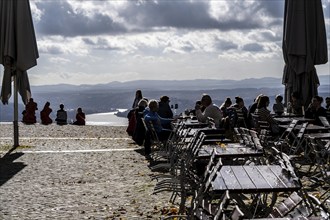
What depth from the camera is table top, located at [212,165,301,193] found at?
5.55 m

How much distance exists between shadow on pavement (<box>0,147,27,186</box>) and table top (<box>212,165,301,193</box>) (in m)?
5.42

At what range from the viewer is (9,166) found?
12.8 metres

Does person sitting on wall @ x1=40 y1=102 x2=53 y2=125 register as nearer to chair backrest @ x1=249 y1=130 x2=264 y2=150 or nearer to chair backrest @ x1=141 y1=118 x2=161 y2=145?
chair backrest @ x1=141 y1=118 x2=161 y2=145

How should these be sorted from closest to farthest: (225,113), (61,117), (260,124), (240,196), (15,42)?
1. (240,196)
2. (260,124)
3. (15,42)
4. (225,113)
5. (61,117)

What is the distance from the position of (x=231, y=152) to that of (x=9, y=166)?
589cm

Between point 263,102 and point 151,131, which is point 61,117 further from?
point 263,102

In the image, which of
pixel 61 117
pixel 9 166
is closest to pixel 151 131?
pixel 9 166

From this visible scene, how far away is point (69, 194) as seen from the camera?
9.41 m

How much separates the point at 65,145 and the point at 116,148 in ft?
5.87

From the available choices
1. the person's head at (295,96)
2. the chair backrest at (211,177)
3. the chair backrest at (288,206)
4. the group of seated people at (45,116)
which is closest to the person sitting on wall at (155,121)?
the person's head at (295,96)

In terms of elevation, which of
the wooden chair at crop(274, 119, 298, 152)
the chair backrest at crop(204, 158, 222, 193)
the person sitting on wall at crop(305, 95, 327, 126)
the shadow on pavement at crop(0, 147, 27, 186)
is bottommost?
the shadow on pavement at crop(0, 147, 27, 186)

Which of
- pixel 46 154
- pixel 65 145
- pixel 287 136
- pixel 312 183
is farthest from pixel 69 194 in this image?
Result: pixel 65 145

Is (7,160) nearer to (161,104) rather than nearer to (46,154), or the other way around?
(46,154)

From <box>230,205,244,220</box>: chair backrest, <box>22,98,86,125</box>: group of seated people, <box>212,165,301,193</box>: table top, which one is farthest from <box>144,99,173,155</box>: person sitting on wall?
<box>22,98,86,125</box>: group of seated people
